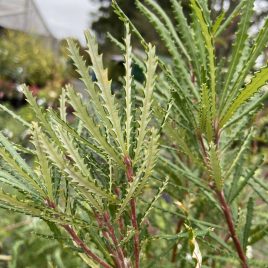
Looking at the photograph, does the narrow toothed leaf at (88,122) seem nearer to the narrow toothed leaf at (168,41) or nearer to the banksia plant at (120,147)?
the banksia plant at (120,147)

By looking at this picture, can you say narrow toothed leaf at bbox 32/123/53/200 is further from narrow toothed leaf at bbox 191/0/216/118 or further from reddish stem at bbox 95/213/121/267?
narrow toothed leaf at bbox 191/0/216/118

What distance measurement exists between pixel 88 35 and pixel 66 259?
1.28 m

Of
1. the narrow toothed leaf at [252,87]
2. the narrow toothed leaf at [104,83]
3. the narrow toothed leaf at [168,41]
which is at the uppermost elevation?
the narrow toothed leaf at [168,41]

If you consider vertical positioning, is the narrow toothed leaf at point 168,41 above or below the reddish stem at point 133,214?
above

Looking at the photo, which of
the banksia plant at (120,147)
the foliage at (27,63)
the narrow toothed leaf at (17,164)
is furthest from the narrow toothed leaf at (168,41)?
the foliage at (27,63)

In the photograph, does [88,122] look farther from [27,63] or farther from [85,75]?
[27,63]

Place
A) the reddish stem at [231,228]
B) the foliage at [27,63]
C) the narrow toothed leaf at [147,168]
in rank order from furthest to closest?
the foliage at [27,63] < the reddish stem at [231,228] < the narrow toothed leaf at [147,168]

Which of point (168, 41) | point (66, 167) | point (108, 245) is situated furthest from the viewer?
point (168, 41)

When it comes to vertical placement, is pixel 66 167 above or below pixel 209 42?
below

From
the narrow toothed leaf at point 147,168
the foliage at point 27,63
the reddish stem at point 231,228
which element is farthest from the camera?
the foliage at point 27,63

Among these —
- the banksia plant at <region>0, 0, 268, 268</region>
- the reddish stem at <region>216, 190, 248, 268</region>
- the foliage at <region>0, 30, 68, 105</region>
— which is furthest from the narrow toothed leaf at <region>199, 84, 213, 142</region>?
the foliage at <region>0, 30, 68, 105</region>

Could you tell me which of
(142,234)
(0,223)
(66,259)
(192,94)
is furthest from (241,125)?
(0,223)

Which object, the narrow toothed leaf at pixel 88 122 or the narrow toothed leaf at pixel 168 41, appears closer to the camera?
the narrow toothed leaf at pixel 88 122

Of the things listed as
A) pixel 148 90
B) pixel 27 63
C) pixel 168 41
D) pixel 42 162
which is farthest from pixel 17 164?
pixel 27 63
